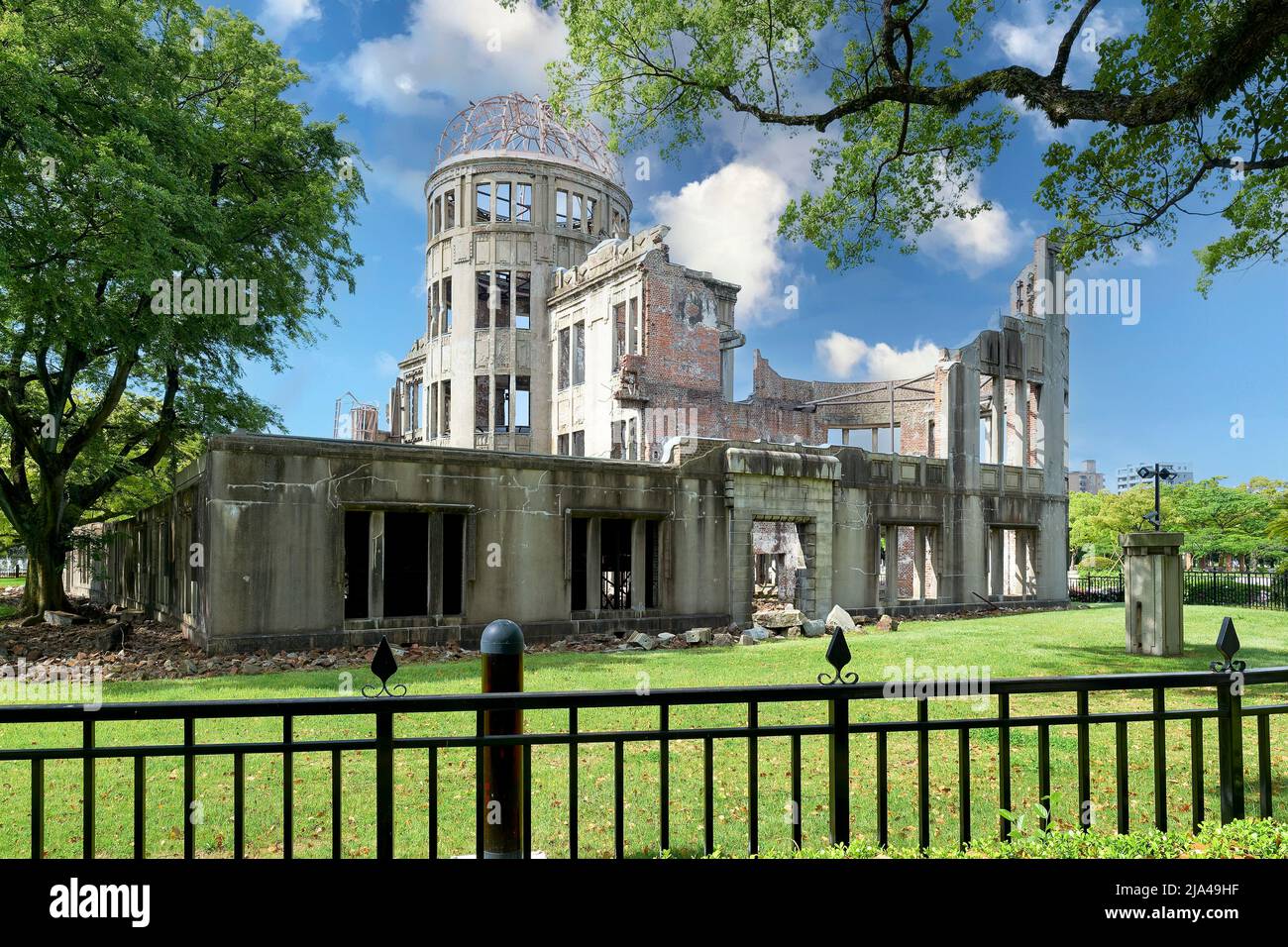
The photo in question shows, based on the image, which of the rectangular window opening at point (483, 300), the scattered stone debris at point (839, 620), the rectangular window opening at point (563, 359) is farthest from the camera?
the rectangular window opening at point (483, 300)

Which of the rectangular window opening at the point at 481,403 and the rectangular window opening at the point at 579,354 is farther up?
the rectangular window opening at the point at 579,354

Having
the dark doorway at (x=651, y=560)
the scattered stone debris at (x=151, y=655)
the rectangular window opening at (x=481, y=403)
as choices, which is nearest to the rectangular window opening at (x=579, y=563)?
the dark doorway at (x=651, y=560)

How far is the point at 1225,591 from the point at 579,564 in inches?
1063

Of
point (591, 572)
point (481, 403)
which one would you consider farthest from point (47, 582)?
point (481, 403)

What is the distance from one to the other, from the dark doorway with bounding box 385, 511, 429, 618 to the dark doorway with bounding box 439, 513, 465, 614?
0.39 metres

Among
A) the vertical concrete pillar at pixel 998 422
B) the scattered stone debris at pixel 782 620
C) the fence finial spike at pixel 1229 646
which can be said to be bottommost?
Result: the scattered stone debris at pixel 782 620

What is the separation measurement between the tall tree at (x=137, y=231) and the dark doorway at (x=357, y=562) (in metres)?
6.39

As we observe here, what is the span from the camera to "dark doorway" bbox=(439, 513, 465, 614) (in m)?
16.0

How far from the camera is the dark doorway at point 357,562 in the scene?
49.9 feet

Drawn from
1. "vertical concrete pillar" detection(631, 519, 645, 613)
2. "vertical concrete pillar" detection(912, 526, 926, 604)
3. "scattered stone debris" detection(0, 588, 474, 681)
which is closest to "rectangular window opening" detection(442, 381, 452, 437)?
"scattered stone debris" detection(0, 588, 474, 681)

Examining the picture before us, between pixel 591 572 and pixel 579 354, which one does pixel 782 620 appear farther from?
pixel 579 354

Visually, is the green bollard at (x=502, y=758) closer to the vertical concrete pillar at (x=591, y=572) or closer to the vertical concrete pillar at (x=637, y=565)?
the vertical concrete pillar at (x=591, y=572)

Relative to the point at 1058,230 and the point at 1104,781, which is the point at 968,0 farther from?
the point at 1104,781

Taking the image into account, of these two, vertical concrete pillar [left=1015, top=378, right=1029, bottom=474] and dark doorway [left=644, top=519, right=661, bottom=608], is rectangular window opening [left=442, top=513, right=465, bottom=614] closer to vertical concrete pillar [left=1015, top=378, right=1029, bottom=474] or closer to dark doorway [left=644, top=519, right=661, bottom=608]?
dark doorway [left=644, top=519, right=661, bottom=608]
